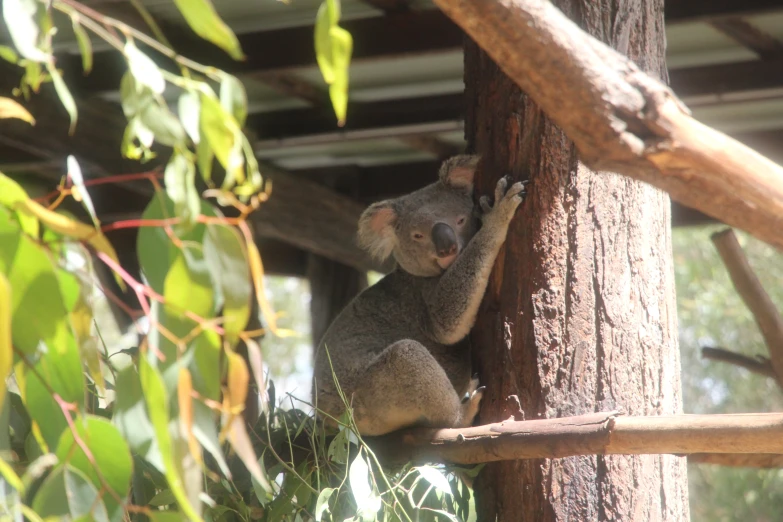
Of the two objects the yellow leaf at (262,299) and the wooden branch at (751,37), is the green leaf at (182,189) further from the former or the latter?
the wooden branch at (751,37)

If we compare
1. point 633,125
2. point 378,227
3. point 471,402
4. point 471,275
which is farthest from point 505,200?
point 633,125

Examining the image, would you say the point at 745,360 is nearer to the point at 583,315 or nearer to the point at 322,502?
the point at 583,315

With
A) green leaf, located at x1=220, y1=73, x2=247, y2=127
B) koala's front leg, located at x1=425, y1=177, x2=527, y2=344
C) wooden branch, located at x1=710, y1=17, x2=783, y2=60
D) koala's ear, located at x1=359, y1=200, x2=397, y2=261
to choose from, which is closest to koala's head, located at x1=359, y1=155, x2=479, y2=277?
koala's ear, located at x1=359, y1=200, x2=397, y2=261

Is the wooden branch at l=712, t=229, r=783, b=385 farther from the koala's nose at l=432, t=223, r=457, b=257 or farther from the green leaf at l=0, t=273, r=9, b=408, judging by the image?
the green leaf at l=0, t=273, r=9, b=408

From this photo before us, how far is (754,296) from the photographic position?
365 cm

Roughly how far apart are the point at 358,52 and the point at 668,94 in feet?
9.11

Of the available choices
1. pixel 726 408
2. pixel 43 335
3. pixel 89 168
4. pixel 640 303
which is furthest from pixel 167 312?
pixel 726 408

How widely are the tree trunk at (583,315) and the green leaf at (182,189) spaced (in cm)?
155

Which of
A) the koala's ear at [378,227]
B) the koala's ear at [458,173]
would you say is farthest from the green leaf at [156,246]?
the koala's ear at [378,227]

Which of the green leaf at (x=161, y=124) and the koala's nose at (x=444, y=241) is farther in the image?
the koala's nose at (x=444, y=241)

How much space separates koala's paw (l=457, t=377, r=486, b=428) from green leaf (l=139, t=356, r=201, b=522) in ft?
5.61

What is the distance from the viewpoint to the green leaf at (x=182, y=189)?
0.87m

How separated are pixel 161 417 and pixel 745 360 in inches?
137

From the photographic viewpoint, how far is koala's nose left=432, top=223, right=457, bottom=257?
3.07m
